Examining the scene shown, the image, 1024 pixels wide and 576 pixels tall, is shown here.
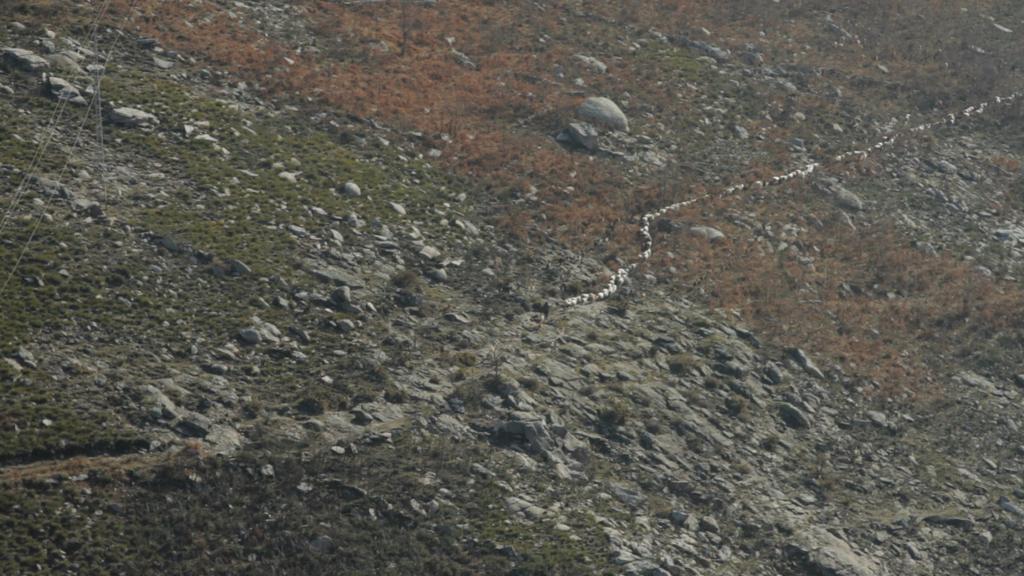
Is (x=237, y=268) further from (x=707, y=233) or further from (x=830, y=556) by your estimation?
(x=707, y=233)

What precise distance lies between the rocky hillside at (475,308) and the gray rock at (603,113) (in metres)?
0.10

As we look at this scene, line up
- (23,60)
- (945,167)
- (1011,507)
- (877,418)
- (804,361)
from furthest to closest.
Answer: (945,167)
(23,60)
(804,361)
(877,418)
(1011,507)

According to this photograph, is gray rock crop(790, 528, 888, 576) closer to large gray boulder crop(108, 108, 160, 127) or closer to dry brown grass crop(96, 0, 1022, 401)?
dry brown grass crop(96, 0, 1022, 401)

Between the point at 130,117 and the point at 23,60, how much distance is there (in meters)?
2.61

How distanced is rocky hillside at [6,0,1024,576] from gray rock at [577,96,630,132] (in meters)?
0.10

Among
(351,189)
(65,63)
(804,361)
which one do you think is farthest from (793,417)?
(65,63)

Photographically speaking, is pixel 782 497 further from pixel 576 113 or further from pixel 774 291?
pixel 576 113

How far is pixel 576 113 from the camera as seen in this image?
3356 cm

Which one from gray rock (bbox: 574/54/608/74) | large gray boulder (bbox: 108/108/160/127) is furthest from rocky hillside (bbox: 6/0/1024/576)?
gray rock (bbox: 574/54/608/74)

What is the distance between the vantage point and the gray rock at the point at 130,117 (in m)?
25.5

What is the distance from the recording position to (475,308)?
24.0 meters

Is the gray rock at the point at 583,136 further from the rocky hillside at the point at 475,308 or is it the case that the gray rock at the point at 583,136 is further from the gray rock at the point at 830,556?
the gray rock at the point at 830,556

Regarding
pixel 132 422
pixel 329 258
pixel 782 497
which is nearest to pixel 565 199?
pixel 329 258

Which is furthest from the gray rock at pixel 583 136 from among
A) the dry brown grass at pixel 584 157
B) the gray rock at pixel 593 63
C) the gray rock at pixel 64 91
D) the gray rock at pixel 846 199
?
the gray rock at pixel 64 91
